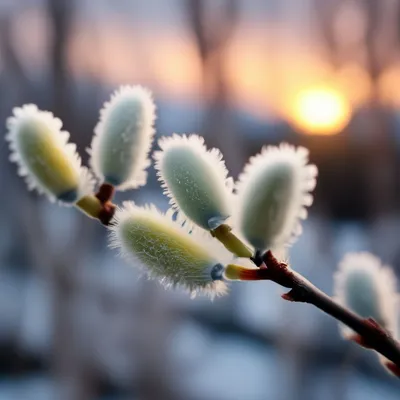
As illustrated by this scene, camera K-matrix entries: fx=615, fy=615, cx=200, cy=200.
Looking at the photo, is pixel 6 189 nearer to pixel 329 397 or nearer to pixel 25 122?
pixel 329 397

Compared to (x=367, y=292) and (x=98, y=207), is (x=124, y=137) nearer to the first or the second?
(x=98, y=207)

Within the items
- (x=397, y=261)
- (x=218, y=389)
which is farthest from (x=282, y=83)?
(x=218, y=389)

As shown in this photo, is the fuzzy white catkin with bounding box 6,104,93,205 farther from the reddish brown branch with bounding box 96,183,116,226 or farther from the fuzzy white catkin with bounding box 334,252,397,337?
the fuzzy white catkin with bounding box 334,252,397,337

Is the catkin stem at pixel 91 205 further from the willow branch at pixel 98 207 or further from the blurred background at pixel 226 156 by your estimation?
→ the blurred background at pixel 226 156

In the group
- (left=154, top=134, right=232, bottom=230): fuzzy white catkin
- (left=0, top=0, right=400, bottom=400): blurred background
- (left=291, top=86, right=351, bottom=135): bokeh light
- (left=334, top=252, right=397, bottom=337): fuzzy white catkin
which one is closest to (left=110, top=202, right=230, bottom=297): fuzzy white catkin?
(left=154, top=134, right=232, bottom=230): fuzzy white catkin

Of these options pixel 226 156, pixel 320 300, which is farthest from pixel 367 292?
pixel 226 156

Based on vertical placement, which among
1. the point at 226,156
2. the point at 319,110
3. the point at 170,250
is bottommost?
the point at 170,250
